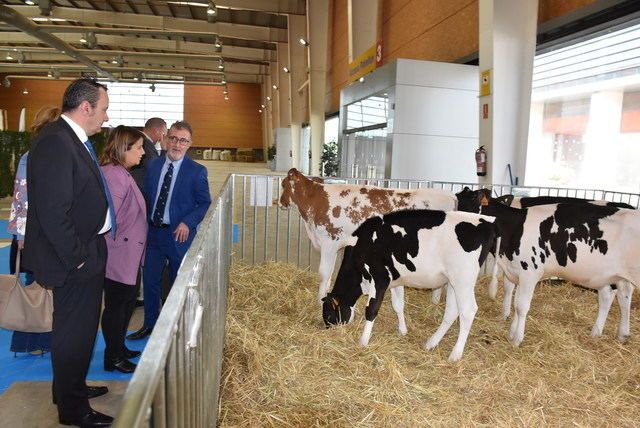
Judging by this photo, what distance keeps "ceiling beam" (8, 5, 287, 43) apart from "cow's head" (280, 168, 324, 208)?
2255 centimetres

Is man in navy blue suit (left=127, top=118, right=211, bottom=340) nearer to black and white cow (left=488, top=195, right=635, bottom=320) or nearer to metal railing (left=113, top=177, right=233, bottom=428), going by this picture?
metal railing (left=113, top=177, right=233, bottom=428)

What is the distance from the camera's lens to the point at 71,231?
2.48 metres

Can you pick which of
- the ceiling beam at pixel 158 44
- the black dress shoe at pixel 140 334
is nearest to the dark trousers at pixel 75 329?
the black dress shoe at pixel 140 334

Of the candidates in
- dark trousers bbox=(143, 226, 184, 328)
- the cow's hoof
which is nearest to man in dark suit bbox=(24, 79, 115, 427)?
dark trousers bbox=(143, 226, 184, 328)

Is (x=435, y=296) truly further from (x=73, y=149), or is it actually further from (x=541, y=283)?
(x=73, y=149)

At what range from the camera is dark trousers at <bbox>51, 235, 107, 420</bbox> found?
8.88 ft

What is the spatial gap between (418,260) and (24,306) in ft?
9.53

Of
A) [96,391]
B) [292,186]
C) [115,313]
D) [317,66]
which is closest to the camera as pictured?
[96,391]

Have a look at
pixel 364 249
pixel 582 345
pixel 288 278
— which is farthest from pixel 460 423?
pixel 288 278

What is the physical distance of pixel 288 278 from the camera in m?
6.11

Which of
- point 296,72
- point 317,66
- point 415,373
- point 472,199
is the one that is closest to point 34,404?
point 415,373

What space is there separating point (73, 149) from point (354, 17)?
15.8 meters

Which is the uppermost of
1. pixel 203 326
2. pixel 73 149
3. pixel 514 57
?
pixel 514 57

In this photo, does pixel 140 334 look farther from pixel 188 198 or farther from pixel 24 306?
pixel 188 198
